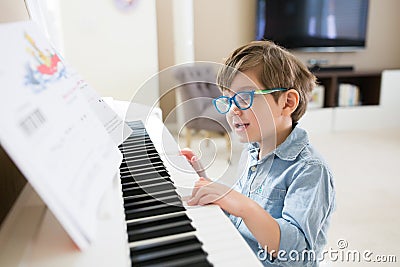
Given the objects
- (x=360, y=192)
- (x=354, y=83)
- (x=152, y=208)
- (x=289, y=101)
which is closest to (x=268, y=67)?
(x=289, y=101)

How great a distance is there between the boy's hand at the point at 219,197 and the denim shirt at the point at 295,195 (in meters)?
0.12

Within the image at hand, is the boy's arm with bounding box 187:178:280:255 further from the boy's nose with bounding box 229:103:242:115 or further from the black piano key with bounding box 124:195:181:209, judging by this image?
the boy's nose with bounding box 229:103:242:115

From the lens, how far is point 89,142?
0.54 m

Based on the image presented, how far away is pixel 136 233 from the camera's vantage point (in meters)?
0.53

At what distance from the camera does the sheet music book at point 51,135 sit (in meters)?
0.41

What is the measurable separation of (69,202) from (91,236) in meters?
0.05

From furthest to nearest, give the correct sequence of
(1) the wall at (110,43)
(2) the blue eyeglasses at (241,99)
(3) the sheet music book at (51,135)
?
(1) the wall at (110,43)
(2) the blue eyeglasses at (241,99)
(3) the sheet music book at (51,135)

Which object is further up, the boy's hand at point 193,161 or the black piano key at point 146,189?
the black piano key at point 146,189

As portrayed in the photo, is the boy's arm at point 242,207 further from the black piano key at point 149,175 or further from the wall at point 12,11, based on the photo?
the wall at point 12,11

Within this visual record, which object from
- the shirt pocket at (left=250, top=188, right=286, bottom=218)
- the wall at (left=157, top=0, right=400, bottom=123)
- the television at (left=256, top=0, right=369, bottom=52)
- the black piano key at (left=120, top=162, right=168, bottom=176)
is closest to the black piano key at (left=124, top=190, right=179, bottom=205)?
the black piano key at (left=120, top=162, right=168, bottom=176)

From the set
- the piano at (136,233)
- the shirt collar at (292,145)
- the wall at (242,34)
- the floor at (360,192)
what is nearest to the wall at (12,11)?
the piano at (136,233)

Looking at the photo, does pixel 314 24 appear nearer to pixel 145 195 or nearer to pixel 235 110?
pixel 235 110

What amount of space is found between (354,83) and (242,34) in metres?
1.42

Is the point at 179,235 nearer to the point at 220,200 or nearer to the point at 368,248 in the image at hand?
the point at 220,200
